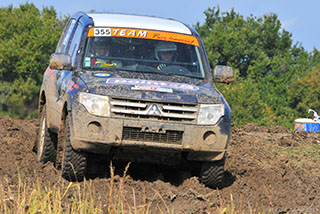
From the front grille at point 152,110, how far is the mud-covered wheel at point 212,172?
78 cm

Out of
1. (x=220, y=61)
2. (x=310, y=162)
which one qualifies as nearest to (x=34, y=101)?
(x=220, y=61)

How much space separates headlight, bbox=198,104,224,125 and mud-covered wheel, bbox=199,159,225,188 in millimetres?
643

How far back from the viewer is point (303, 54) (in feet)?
238

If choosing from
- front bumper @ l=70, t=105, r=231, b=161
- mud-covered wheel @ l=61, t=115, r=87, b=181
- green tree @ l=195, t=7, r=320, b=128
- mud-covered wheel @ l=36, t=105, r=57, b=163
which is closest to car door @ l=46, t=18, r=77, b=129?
mud-covered wheel @ l=36, t=105, r=57, b=163

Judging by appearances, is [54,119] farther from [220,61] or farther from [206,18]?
[206,18]

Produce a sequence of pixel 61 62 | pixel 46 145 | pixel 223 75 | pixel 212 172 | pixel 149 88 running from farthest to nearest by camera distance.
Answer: pixel 46 145 < pixel 223 75 < pixel 61 62 < pixel 212 172 < pixel 149 88

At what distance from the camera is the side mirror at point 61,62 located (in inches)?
342

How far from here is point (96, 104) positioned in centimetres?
774

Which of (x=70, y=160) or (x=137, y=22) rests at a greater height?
(x=137, y=22)

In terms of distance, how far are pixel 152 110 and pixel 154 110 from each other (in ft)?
0.07

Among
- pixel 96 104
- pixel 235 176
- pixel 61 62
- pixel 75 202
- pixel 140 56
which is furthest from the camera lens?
pixel 235 176

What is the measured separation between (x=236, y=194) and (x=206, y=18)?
72602 mm

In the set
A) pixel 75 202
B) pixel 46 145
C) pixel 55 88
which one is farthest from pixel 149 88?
pixel 75 202

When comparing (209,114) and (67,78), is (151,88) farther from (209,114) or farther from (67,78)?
(67,78)
